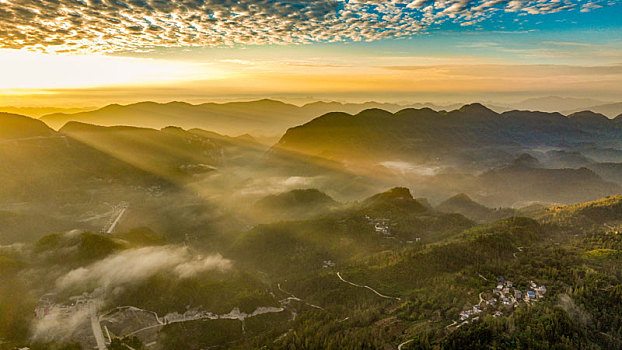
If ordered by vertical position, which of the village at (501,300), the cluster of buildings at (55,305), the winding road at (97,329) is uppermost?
the village at (501,300)

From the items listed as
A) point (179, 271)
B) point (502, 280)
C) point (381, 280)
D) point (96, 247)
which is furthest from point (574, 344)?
point (96, 247)

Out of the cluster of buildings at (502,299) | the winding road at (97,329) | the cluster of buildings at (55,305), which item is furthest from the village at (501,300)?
the cluster of buildings at (55,305)

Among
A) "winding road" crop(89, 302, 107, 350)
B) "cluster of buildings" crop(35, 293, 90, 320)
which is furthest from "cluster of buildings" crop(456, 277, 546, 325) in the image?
"cluster of buildings" crop(35, 293, 90, 320)

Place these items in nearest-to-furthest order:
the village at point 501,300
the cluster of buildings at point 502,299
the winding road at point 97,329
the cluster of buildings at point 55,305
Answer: the village at point 501,300 < the cluster of buildings at point 502,299 < the winding road at point 97,329 < the cluster of buildings at point 55,305

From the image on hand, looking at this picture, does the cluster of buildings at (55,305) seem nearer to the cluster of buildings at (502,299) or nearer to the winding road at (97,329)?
the winding road at (97,329)

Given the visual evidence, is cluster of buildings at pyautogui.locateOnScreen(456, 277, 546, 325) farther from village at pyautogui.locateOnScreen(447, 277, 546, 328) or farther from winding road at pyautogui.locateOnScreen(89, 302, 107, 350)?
winding road at pyautogui.locateOnScreen(89, 302, 107, 350)

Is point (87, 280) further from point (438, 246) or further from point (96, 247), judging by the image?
point (438, 246)

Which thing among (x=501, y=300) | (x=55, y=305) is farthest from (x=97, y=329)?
(x=501, y=300)

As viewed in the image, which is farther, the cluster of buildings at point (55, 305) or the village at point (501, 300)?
the cluster of buildings at point (55, 305)
